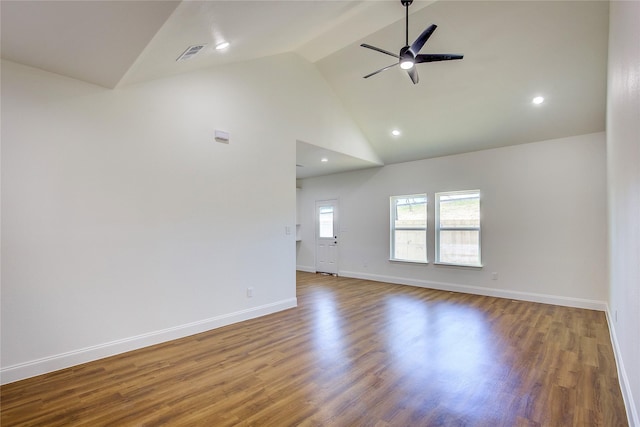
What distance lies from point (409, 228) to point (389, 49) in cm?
377

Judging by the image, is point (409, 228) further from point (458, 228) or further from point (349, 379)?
point (349, 379)

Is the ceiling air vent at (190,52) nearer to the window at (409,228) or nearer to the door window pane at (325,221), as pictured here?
the window at (409,228)

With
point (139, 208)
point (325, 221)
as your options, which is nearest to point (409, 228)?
point (325, 221)

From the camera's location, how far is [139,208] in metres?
3.23

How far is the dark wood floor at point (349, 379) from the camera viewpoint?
2.07 m

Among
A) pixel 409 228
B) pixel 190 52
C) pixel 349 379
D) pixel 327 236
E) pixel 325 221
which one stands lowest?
pixel 349 379

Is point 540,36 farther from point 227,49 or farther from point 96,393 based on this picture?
point 96,393

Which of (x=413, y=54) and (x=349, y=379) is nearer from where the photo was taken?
(x=349, y=379)

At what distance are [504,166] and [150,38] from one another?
5688 mm

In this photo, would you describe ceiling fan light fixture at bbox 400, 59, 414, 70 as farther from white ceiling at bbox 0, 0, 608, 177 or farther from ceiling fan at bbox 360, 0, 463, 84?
white ceiling at bbox 0, 0, 608, 177

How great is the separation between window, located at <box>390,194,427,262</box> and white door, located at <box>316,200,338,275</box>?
1.57 meters

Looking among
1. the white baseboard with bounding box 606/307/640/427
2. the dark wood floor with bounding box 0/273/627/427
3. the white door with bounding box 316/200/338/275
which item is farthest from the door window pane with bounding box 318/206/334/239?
the white baseboard with bounding box 606/307/640/427

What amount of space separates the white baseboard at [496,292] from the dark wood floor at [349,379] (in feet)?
2.73

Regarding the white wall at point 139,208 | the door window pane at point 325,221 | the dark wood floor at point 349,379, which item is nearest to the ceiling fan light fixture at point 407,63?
the white wall at point 139,208
